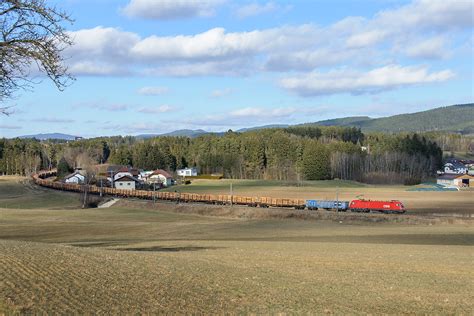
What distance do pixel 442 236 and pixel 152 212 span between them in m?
51.5

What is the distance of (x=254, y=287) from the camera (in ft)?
54.6

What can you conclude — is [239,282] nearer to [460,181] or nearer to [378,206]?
[378,206]

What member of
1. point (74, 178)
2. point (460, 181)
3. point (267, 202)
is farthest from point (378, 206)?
point (74, 178)

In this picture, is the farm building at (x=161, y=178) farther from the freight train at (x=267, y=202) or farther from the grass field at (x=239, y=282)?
the grass field at (x=239, y=282)

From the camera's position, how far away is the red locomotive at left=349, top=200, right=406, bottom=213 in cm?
7644

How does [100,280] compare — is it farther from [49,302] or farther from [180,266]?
[180,266]

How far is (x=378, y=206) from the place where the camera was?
78.3 metres

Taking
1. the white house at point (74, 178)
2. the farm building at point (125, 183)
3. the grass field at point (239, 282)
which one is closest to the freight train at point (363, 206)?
the grass field at point (239, 282)

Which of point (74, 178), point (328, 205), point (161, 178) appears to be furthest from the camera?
point (161, 178)

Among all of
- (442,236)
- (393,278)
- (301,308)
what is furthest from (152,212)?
(301,308)

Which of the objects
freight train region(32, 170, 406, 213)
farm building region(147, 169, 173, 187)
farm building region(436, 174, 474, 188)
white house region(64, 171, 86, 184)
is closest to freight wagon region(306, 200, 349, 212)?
freight train region(32, 170, 406, 213)

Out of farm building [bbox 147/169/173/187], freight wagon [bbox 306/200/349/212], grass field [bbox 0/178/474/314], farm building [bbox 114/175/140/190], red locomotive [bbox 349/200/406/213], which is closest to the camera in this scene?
grass field [bbox 0/178/474/314]

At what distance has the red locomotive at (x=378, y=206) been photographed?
→ 3009 inches

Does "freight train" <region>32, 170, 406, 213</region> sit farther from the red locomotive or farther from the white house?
the white house
